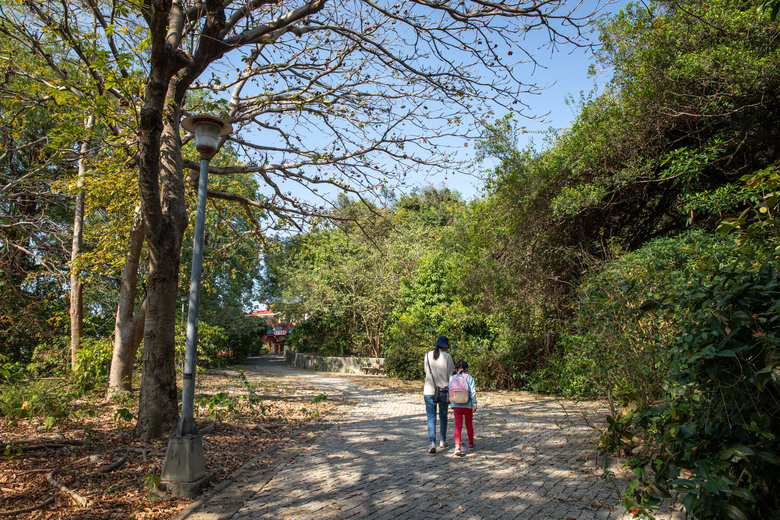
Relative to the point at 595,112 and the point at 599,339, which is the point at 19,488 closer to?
the point at 599,339

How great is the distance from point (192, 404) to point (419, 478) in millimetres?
2810

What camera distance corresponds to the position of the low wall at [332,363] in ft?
74.5

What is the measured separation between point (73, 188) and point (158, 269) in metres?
5.10

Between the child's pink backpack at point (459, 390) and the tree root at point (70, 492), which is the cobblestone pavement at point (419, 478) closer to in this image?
the child's pink backpack at point (459, 390)

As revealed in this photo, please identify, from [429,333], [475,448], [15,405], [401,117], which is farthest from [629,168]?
[15,405]

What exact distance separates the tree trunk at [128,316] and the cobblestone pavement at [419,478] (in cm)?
457

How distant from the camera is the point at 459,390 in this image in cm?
658

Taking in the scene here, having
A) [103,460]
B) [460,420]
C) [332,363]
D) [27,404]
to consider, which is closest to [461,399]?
[460,420]

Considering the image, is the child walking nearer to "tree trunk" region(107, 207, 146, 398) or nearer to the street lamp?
the street lamp

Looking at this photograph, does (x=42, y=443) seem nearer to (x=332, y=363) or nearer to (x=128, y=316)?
(x=128, y=316)

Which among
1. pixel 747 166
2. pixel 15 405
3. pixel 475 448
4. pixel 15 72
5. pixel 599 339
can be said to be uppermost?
pixel 15 72

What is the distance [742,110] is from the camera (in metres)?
8.54

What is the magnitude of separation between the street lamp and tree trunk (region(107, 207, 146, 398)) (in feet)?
16.6

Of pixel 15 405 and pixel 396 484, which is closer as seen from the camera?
pixel 396 484
